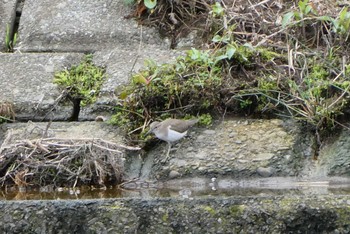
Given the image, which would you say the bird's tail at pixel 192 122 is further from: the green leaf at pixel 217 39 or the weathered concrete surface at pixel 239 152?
the green leaf at pixel 217 39

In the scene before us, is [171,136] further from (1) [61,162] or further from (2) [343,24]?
(2) [343,24]

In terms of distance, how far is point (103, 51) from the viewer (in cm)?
445

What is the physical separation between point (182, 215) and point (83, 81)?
161cm

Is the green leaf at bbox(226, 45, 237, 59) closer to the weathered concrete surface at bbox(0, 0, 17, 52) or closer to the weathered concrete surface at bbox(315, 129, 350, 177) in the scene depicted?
the weathered concrete surface at bbox(315, 129, 350, 177)

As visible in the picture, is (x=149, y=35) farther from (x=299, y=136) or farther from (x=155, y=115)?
(x=299, y=136)

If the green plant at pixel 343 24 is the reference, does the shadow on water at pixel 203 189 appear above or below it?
below

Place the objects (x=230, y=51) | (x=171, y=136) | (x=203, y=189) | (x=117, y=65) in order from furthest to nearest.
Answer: (x=117, y=65) → (x=230, y=51) → (x=171, y=136) → (x=203, y=189)

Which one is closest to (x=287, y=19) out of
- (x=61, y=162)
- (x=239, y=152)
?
(x=239, y=152)

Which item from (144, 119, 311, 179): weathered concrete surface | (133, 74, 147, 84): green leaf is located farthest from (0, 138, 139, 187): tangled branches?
(133, 74, 147, 84): green leaf

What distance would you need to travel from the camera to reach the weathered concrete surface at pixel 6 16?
4.61m

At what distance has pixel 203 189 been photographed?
11.3ft

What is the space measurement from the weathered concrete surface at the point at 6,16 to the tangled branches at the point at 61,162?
1.00 m

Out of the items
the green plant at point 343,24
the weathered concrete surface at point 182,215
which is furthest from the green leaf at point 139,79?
the weathered concrete surface at point 182,215

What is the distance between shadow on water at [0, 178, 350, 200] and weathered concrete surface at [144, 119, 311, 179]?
52 mm
